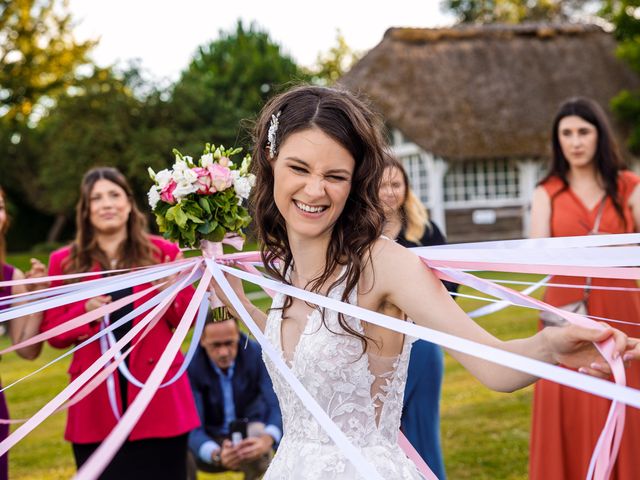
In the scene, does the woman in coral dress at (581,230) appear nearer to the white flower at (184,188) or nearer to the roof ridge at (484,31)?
the white flower at (184,188)

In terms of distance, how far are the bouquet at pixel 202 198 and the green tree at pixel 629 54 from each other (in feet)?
81.8

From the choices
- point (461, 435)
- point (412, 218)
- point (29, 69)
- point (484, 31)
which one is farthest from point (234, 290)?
point (29, 69)

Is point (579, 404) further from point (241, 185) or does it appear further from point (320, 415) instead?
point (320, 415)

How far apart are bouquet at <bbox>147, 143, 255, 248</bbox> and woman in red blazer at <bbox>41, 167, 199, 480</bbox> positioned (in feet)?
3.44

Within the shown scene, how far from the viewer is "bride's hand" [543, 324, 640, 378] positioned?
193 cm

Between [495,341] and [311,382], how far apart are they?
598mm

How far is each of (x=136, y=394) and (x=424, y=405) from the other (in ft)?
5.61

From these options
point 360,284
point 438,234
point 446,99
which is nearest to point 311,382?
point 360,284

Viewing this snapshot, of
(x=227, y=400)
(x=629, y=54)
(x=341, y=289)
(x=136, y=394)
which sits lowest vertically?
(x=227, y=400)

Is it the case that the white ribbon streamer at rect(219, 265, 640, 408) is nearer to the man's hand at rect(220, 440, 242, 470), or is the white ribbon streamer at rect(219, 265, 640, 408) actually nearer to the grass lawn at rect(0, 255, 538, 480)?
the man's hand at rect(220, 440, 242, 470)

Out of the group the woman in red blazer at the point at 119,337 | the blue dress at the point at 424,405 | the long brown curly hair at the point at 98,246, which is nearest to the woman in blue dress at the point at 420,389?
the blue dress at the point at 424,405

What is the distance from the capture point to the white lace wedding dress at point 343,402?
7.83ft

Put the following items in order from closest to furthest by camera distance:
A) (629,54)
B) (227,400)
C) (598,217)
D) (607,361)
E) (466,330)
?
(607,361), (466,330), (598,217), (227,400), (629,54)

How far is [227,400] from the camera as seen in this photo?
17.1ft
